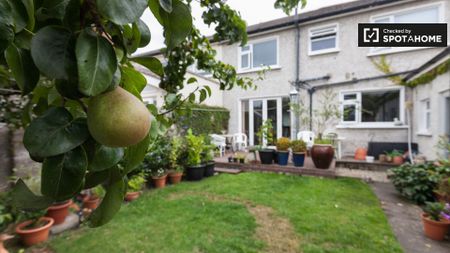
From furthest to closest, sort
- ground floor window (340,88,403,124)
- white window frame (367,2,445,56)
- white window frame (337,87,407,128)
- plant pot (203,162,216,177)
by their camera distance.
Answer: ground floor window (340,88,403,124), white window frame (337,87,407,128), white window frame (367,2,445,56), plant pot (203,162,216,177)

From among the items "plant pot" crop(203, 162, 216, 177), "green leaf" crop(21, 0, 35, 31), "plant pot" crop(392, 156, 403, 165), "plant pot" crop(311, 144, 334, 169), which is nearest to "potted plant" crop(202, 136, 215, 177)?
"plant pot" crop(203, 162, 216, 177)

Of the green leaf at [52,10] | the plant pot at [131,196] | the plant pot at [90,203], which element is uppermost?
the green leaf at [52,10]

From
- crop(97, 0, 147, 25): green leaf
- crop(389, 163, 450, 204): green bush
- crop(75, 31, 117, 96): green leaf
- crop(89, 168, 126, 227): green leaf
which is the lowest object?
crop(389, 163, 450, 204): green bush

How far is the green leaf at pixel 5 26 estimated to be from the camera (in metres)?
0.31

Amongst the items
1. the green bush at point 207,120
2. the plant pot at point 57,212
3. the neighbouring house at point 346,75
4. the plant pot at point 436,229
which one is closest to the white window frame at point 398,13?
the neighbouring house at point 346,75

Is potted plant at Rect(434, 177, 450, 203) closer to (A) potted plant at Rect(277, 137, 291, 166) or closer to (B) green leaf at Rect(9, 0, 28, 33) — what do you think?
(A) potted plant at Rect(277, 137, 291, 166)

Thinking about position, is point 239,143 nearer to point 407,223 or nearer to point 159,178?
point 159,178

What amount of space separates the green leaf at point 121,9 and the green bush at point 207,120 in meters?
7.84

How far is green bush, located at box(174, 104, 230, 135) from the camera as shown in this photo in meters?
9.12

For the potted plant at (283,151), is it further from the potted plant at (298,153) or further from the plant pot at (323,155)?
the plant pot at (323,155)

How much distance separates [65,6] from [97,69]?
0.45 ft

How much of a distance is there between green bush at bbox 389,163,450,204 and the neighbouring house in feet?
7.15

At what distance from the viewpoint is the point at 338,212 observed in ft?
13.3

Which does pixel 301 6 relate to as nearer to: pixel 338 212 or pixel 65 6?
pixel 65 6
